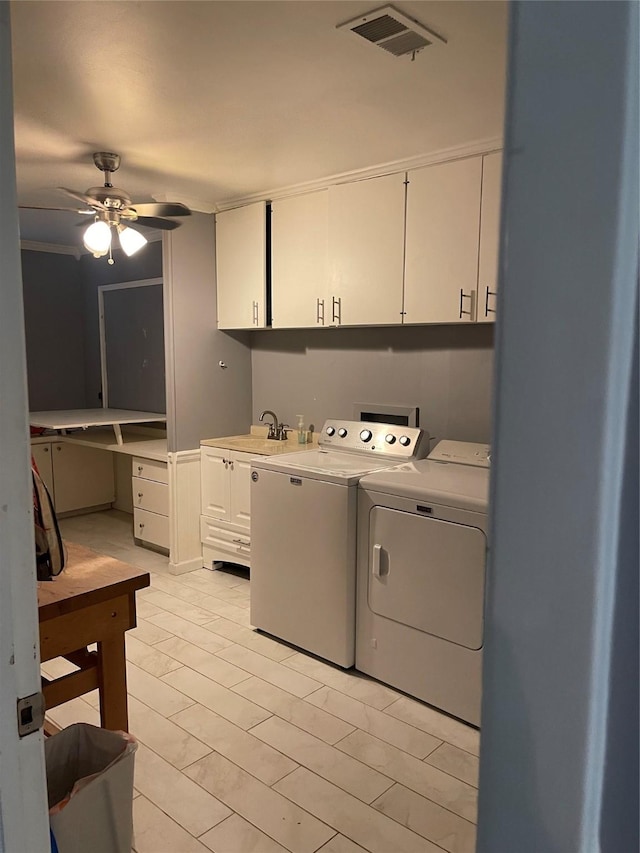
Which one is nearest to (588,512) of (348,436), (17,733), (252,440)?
(17,733)

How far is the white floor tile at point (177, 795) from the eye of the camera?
2.09 metres

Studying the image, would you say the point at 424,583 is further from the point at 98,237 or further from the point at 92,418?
the point at 92,418

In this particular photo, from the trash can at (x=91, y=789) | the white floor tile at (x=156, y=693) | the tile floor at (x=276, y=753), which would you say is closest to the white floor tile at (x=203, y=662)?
the tile floor at (x=276, y=753)

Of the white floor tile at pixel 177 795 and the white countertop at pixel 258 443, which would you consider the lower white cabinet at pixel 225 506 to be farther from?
the white floor tile at pixel 177 795

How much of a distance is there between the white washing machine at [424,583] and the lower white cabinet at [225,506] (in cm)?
131

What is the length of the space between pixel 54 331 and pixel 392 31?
4.94 m

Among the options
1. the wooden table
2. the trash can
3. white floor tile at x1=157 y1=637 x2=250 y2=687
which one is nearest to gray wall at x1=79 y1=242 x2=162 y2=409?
white floor tile at x1=157 y1=637 x2=250 y2=687

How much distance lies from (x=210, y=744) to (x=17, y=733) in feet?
5.89

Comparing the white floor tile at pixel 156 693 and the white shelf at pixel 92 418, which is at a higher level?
the white shelf at pixel 92 418

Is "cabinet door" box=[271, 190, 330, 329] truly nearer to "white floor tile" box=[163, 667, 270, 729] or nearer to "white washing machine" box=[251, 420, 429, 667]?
"white washing machine" box=[251, 420, 429, 667]

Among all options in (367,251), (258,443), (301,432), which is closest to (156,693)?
(258,443)

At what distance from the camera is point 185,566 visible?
4.41m

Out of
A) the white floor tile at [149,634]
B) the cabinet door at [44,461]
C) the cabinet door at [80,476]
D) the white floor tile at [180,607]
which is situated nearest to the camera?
the white floor tile at [149,634]

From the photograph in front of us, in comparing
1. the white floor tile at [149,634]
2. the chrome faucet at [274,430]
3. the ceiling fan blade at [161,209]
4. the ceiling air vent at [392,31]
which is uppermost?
the ceiling air vent at [392,31]
